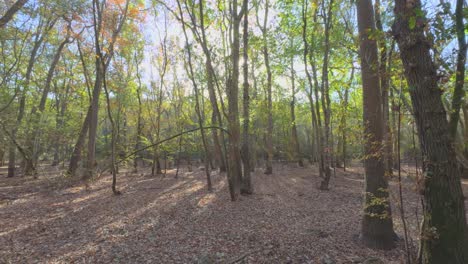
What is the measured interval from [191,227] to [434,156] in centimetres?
500

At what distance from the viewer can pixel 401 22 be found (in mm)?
2533

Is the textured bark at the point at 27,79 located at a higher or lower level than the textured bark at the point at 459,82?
higher

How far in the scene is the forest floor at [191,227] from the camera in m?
4.19

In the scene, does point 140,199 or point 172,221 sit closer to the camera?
point 172,221

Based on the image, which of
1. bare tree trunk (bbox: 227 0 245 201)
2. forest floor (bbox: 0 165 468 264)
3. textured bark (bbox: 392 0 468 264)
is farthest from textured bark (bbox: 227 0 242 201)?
textured bark (bbox: 392 0 468 264)

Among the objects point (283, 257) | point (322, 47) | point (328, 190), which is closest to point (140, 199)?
point (283, 257)

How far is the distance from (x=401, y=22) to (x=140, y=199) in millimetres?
8978

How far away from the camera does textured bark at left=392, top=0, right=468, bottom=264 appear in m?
2.39

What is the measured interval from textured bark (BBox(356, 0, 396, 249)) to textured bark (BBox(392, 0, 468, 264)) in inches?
57.8

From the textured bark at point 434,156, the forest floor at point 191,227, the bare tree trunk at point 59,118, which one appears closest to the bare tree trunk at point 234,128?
the forest floor at point 191,227

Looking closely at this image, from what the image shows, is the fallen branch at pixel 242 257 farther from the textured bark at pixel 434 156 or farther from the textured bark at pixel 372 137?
the textured bark at pixel 434 156

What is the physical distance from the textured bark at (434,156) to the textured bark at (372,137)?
1.47 metres

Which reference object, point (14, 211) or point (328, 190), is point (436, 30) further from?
point (14, 211)

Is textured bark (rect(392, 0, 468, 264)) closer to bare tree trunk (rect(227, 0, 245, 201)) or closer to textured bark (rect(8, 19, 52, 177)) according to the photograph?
bare tree trunk (rect(227, 0, 245, 201))
